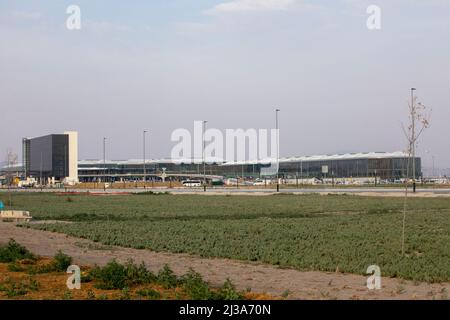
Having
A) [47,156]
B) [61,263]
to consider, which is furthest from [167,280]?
[47,156]

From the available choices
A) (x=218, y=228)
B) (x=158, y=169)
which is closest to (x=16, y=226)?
(x=218, y=228)

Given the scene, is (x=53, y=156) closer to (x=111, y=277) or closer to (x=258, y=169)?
(x=258, y=169)

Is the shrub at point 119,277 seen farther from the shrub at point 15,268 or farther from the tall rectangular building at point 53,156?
the tall rectangular building at point 53,156

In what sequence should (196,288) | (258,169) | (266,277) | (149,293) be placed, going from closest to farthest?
(196,288), (149,293), (266,277), (258,169)

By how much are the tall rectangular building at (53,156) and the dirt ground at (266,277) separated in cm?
12743

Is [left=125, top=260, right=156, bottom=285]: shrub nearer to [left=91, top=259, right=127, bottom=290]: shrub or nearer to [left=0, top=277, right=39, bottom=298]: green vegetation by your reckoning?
[left=91, top=259, right=127, bottom=290]: shrub

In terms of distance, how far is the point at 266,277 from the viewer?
15.0 metres

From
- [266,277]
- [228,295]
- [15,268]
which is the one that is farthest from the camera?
[15,268]

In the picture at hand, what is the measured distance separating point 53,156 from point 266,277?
139600 millimetres

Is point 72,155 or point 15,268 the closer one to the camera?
point 15,268

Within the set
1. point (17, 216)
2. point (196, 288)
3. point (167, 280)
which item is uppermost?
point (196, 288)

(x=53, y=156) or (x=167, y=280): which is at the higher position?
(x=53, y=156)
